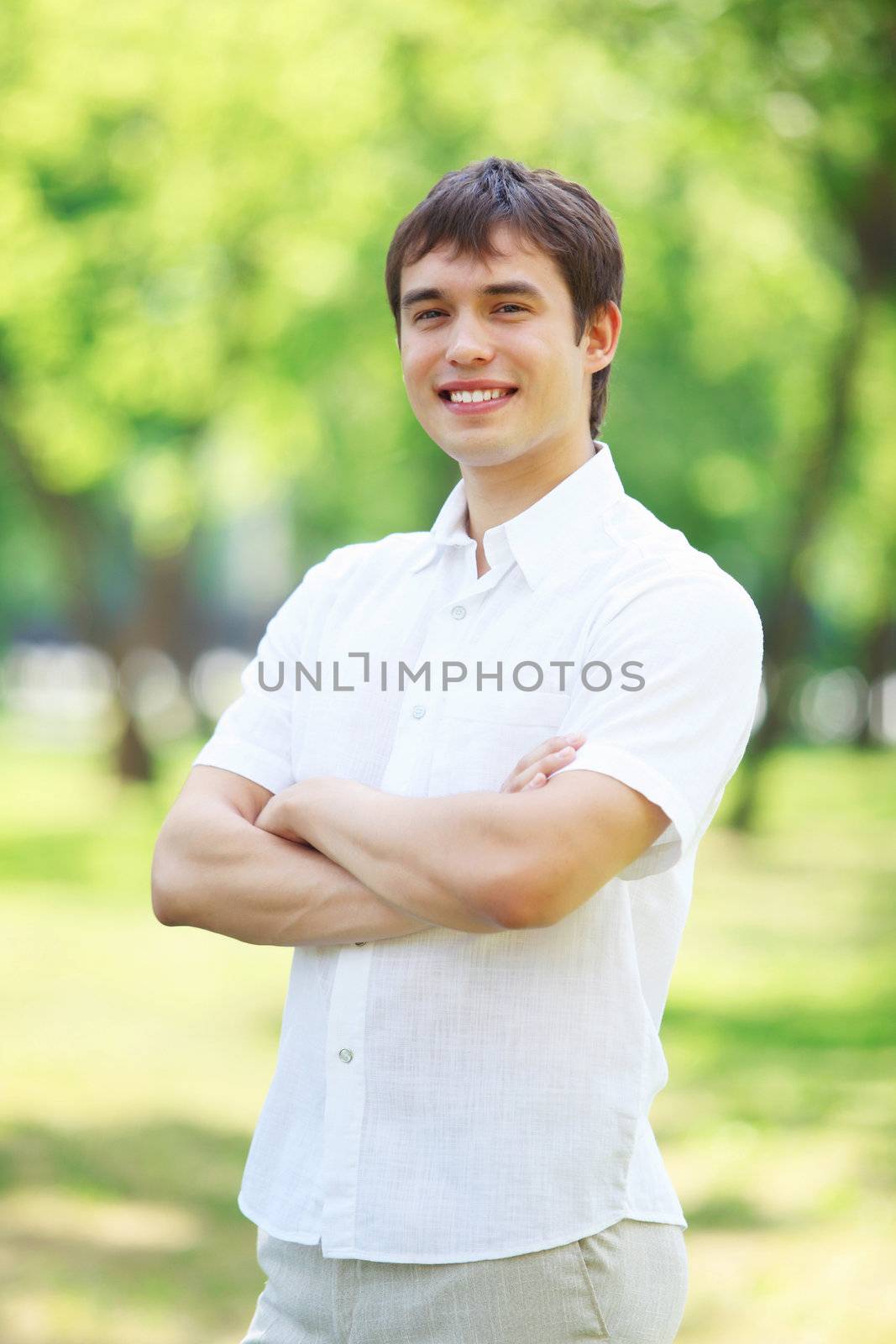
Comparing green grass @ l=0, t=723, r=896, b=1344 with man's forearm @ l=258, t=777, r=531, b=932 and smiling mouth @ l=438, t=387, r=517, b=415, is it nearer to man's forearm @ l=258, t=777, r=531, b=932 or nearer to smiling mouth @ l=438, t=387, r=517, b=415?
man's forearm @ l=258, t=777, r=531, b=932

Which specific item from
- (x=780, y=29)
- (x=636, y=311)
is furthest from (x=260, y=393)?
(x=780, y=29)

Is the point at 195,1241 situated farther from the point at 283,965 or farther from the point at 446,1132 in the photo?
the point at 283,965

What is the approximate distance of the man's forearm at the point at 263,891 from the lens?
2449 millimetres

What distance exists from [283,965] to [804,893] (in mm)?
5337

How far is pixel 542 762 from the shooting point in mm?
2312

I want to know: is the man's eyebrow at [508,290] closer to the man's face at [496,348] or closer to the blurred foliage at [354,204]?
the man's face at [496,348]

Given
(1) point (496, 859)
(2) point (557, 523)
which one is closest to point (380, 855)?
(1) point (496, 859)

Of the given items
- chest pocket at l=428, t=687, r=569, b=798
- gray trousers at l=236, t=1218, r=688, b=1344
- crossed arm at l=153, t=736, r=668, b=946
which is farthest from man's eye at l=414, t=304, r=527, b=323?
gray trousers at l=236, t=1218, r=688, b=1344

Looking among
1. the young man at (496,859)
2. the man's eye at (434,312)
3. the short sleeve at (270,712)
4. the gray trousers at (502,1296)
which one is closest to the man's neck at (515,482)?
the young man at (496,859)

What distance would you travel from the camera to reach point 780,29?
1121cm

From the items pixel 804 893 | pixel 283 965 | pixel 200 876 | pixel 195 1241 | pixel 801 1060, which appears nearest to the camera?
pixel 200 876

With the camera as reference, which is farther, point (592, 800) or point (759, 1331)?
point (759, 1331)

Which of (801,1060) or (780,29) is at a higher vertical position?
(780,29)

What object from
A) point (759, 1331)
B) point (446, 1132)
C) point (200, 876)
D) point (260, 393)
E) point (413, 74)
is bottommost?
point (759, 1331)
